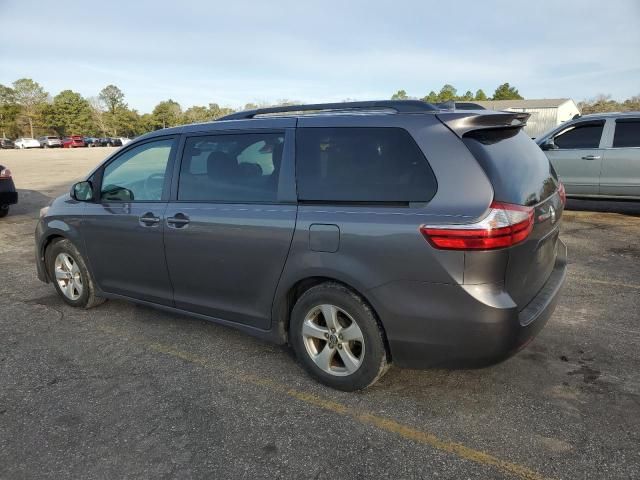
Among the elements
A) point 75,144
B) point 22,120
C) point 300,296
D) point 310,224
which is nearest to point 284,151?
point 310,224

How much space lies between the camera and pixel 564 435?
260cm

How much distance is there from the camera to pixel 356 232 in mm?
2803

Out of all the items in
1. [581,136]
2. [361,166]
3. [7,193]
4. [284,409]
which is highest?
[581,136]

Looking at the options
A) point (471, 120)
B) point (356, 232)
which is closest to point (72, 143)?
point (356, 232)

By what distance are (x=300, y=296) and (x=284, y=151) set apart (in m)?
0.96

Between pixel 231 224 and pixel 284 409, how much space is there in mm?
1259

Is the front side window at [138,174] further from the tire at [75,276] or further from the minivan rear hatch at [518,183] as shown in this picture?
the minivan rear hatch at [518,183]

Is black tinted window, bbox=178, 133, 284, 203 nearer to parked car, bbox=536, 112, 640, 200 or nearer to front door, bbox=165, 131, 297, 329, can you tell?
front door, bbox=165, 131, 297, 329

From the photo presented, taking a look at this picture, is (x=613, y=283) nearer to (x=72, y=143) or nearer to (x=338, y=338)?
(x=338, y=338)

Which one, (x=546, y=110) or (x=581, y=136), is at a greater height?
(x=546, y=110)

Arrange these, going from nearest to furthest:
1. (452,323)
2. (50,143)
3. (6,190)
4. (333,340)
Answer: (452,323), (333,340), (6,190), (50,143)

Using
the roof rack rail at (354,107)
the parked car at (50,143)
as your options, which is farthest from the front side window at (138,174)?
the parked car at (50,143)

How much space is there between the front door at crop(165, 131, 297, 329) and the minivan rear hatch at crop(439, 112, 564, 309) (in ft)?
3.82

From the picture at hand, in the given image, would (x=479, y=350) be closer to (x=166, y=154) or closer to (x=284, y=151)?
(x=284, y=151)
